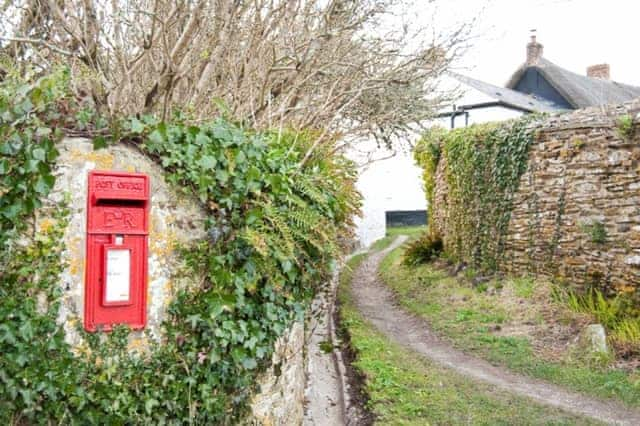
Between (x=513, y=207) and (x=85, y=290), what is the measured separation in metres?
9.69

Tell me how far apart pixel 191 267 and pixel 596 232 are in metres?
8.05

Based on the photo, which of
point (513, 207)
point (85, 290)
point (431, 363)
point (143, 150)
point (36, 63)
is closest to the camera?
point (85, 290)

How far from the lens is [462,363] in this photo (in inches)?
333

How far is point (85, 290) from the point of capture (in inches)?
139

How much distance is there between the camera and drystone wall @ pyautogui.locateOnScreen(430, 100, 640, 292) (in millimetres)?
9469

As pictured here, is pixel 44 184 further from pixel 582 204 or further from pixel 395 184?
pixel 395 184

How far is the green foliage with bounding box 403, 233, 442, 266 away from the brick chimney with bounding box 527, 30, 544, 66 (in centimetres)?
1624

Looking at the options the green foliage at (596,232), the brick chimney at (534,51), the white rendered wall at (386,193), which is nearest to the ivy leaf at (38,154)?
the green foliage at (596,232)

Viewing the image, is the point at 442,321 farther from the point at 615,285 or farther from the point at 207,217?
the point at 207,217

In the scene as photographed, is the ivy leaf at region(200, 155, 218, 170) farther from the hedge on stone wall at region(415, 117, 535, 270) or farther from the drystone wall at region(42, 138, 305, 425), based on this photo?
the hedge on stone wall at region(415, 117, 535, 270)

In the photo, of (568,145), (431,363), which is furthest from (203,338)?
(568,145)

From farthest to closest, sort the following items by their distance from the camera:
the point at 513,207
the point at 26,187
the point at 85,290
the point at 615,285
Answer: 1. the point at 513,207
2. the point at 615,285
3. the point at 85,290
4. the point at 26,187

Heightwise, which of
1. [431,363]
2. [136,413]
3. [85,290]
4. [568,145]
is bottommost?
[431,363]

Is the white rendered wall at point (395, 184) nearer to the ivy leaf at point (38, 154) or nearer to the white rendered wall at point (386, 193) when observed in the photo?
the white rendered wall at point (386, 193)
